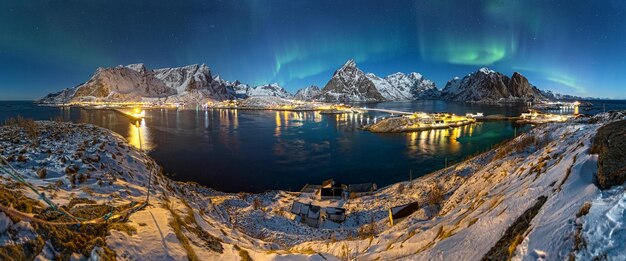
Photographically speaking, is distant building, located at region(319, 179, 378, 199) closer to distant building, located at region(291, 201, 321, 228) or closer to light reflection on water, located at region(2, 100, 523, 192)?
distant building, located at region(291, 201, 321, 228)

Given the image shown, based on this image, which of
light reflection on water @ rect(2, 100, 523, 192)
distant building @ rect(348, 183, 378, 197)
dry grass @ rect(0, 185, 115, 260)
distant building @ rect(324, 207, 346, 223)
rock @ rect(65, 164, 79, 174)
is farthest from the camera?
light reflection on water @ rect(2, 100, 523, 192)

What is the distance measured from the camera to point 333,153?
57.9 m

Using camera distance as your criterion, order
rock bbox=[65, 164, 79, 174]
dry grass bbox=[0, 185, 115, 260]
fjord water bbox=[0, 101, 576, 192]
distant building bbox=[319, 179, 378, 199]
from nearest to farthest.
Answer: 1. dry grass bbox=[0, 185, 115, 260]
2. rock bbox=[65, 164, 79, 174]
3. distant building bbox=[319, 179, 378, 199]
4. fjord water bbox=[0, 101, 576, 192]

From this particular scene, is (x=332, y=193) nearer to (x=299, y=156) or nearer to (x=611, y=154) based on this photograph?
(x=611, y=154)

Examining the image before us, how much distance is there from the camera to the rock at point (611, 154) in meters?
5.42

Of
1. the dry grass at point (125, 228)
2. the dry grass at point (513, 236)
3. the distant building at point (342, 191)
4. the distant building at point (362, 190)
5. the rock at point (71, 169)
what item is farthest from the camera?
the distant building at point (362, 190)

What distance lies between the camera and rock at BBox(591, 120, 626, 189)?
5.42 meters

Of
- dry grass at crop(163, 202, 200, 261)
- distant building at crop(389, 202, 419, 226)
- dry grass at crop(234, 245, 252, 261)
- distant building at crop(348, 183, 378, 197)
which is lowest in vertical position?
distant building at crop(348, 183, 378, 197)

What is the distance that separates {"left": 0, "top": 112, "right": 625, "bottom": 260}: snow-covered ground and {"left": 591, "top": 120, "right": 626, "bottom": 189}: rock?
0.85 ft

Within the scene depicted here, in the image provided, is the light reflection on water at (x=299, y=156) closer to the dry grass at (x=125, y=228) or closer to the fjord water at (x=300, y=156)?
the fjord water at (x=300, y=156)

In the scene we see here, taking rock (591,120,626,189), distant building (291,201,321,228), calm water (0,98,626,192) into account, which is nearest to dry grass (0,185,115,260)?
rock (591,120,626,189)

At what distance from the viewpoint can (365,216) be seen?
2259 cm

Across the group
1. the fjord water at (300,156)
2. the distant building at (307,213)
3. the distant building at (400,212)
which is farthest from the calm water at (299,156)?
the distant building at (400,212)

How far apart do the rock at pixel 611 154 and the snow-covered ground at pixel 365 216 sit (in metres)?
0.26
